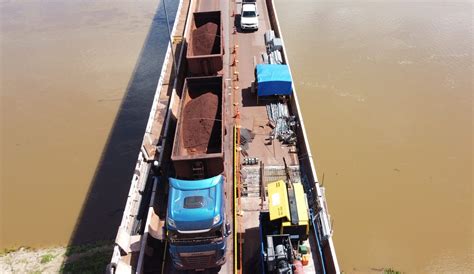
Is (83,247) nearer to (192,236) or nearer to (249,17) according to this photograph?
(192,236)

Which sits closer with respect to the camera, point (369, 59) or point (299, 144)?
point (299, 144)

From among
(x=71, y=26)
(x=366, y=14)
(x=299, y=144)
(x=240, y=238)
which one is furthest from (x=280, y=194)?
(x=71, y=26)

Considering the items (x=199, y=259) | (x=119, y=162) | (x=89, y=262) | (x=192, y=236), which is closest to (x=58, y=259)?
(x=89, y=262)

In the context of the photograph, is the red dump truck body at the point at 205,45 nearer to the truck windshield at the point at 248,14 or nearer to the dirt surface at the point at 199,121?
the truck windshield at the point at 248,14

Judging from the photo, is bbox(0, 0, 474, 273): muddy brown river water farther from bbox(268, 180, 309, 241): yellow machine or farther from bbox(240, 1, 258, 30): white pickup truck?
bbox(268, 180, 309, 241): yellow machine

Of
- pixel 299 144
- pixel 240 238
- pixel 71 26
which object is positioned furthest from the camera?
pixel 71 26

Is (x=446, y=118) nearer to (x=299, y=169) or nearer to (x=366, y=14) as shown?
(x=299, y=169)
